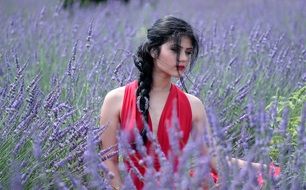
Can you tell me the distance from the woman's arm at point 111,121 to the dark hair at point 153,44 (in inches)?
3.1

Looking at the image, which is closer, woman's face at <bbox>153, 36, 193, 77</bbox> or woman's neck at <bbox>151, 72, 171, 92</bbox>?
woman's face at <bbox>153, 36, 193, 77</bbox>

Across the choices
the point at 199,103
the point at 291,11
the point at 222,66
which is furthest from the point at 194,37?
the point at 291,11

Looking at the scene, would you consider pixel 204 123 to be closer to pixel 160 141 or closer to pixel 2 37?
pixel 160 141

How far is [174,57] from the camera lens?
2045mm

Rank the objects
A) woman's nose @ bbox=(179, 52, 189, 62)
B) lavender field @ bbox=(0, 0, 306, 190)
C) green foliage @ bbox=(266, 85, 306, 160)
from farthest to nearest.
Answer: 1. green foliage @ bbox=(266, 85, 306, 160)
2. woman's nose @ bbox=(179, 52, 189, 62)
3. lavender field @ bbox=(0, 0, 306, 190)

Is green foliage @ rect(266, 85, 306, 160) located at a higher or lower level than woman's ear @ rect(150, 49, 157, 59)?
lower

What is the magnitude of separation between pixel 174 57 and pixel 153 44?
108 mm

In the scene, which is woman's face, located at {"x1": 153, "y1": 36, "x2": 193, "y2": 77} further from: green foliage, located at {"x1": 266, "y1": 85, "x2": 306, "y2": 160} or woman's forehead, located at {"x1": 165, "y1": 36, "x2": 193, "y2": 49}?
green foliage, located at {"x1": 266, "y1": 85, "x2": 306, "y2": 160}

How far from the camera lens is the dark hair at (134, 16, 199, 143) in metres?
2.08

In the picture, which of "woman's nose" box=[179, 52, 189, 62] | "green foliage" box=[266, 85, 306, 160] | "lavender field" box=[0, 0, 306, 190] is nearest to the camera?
"lavender field" box=[0, 0, 306, 190]

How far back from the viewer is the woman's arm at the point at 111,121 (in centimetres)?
206

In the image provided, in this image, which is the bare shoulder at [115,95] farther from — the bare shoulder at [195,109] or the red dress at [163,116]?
the bare shoulder at [195,109]

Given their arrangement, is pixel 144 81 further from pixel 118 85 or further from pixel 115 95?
pixel 118 85

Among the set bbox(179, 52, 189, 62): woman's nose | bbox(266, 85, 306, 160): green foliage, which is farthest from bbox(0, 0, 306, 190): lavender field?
bbox(179, 52, 189, 62): woman's nose
